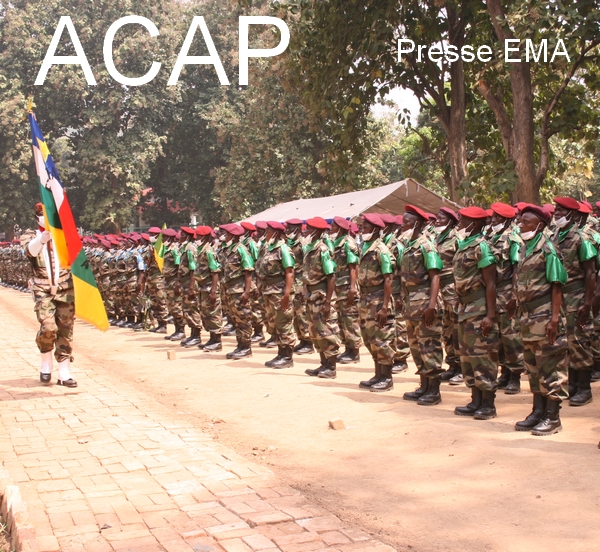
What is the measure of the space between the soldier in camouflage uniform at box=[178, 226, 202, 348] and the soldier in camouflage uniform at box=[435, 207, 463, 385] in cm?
532

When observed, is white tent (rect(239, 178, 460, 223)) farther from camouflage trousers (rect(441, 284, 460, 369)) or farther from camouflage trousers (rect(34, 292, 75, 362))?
camouflage trousers (rect(34, 292, 75, 362))

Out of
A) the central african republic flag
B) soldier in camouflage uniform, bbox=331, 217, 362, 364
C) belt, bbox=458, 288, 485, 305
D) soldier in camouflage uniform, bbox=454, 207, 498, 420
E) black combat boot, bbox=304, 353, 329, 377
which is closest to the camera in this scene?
soldier in camouflage uniform, bbox=454, 207, 498, 420

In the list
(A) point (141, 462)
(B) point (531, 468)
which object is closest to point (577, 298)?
(B) point (531, 468)

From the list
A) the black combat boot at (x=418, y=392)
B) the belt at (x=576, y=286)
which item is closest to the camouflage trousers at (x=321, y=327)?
the black combat boot at (x=418, y=392)

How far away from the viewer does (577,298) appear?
7.30 metres

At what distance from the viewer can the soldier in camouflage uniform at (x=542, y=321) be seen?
6.28m

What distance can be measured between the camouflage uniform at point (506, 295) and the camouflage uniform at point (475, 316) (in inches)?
28.6

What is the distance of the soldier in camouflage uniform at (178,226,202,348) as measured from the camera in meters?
13.3

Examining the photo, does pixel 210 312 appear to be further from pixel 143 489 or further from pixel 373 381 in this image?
pixel 143 489

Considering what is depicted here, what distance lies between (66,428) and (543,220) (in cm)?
464

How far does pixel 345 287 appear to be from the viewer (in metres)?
10.5

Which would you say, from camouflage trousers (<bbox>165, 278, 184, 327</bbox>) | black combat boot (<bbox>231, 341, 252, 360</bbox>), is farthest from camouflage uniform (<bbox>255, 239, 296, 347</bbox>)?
camouflage trousers (<bbox>165, 278, 184, 327</bbox>)

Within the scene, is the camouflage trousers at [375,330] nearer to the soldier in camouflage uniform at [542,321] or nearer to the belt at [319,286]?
the belt at [319,286]

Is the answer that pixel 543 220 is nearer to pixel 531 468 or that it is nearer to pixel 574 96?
pixel 531 468
